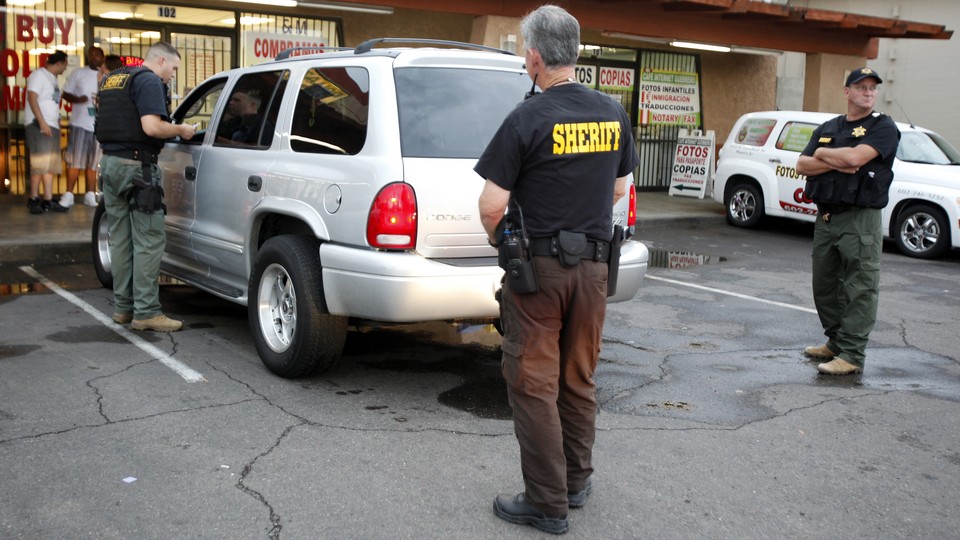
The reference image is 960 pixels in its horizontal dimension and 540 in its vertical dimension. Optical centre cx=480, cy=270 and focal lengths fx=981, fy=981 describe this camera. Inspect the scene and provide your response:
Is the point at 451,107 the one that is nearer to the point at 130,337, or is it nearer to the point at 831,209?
the point at 831,209

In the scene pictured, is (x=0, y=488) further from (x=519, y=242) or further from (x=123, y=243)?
(x=123, y=243)

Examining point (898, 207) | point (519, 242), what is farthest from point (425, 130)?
point (898, 207)

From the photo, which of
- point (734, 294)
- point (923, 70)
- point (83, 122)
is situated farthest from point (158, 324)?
point (923, 70)

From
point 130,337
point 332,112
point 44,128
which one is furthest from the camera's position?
point 44,128

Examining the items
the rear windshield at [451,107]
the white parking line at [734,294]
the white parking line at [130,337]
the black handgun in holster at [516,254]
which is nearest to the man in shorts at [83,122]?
the white parking line at [130,337]

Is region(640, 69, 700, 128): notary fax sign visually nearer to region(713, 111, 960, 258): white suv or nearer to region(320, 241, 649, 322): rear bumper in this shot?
region(713, 111, 960, 258): white suv

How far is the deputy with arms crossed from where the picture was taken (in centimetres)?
586

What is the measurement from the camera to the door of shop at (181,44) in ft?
41.9

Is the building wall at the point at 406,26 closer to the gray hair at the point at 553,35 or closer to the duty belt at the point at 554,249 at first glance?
the gray hair at the point at 553,35

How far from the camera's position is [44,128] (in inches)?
432

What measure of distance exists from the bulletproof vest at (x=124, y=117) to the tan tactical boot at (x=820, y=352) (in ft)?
14.6

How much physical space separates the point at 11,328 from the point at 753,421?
4.67 metres

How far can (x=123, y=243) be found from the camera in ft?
21.0

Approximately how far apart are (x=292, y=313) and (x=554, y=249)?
2295 millimetres
